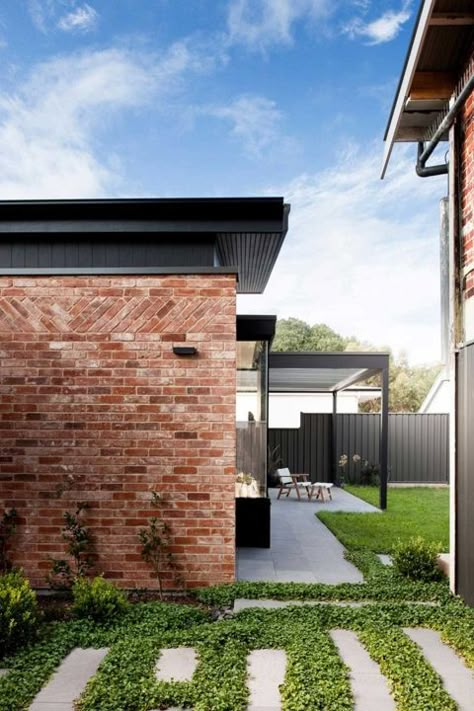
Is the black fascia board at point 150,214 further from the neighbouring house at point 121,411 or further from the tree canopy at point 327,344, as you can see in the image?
the tree canopy at point 327,344

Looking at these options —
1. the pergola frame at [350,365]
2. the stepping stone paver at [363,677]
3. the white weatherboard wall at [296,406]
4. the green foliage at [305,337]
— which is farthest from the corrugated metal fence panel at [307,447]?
the green foliage at [305,337]

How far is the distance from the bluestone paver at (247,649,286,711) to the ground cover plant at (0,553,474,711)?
0.05 meters

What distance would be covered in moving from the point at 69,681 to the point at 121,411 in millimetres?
2494

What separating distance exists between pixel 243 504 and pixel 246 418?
103cm

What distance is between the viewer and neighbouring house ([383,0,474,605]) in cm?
508

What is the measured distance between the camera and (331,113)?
21.9m

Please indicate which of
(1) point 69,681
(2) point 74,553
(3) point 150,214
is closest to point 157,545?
(2) point 74,553

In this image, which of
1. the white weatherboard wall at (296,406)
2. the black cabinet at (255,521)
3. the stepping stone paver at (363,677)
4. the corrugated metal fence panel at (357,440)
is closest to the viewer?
the stepping stone paver at (363,677)

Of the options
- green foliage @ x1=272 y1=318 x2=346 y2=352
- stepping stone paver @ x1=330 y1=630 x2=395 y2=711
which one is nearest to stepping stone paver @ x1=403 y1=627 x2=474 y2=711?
stepping stone paver @ x1=330 y1=630 x2=395 y2=711

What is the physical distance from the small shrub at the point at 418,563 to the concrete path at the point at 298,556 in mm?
430

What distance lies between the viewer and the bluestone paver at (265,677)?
3375 mm

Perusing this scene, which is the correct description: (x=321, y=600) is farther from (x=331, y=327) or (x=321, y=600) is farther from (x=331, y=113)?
(x=331, y=327)

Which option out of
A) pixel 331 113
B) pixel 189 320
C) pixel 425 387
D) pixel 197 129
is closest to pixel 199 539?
pixel 189 320

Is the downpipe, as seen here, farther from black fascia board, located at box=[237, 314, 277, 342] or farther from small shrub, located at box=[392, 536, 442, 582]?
small shrub, located at box=[392, 536, 442, 582]
